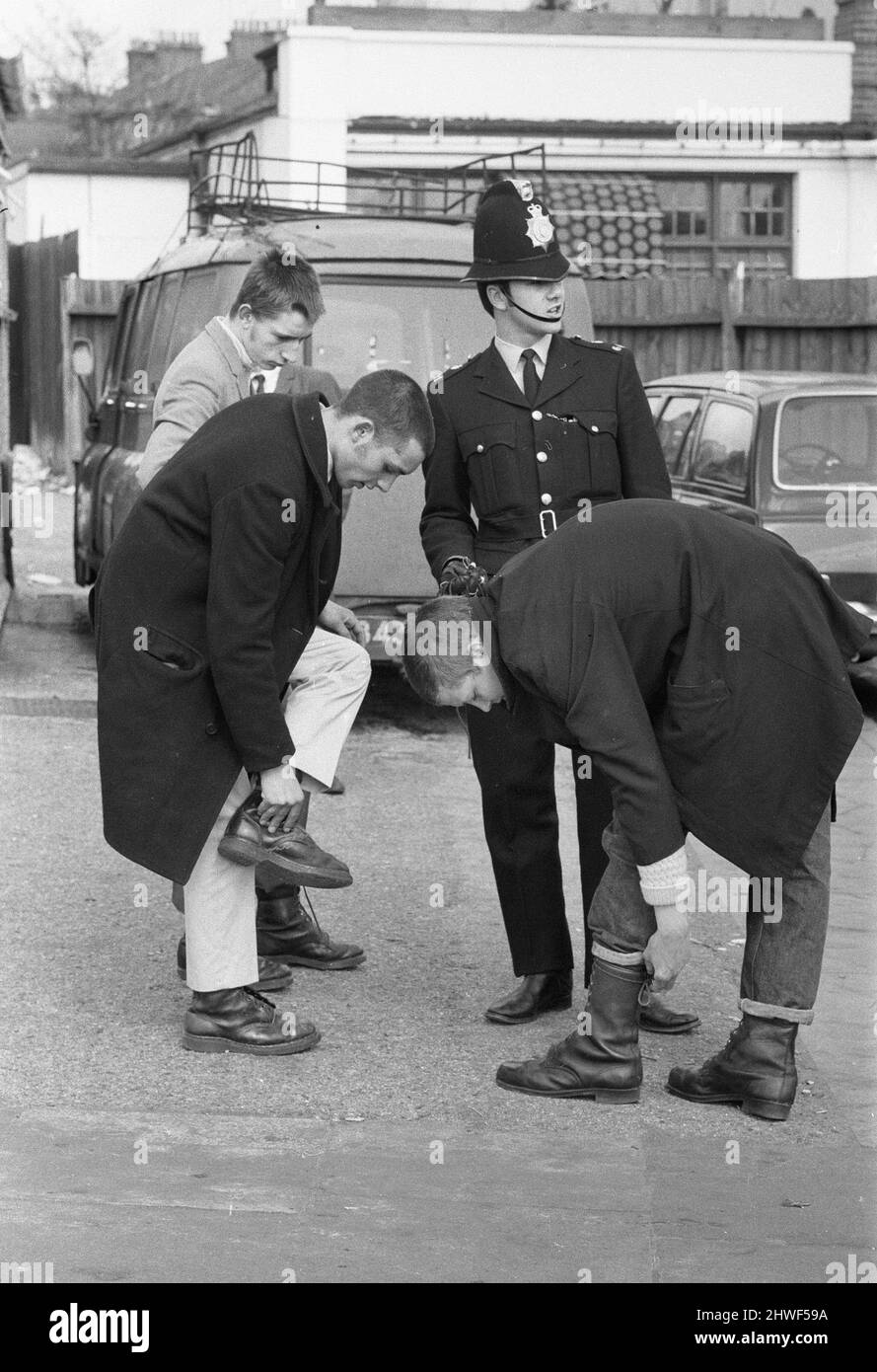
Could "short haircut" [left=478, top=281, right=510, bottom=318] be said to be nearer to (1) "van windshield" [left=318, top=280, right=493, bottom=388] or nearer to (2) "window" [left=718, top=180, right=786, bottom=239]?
(1) "van windshield" [left=318, top=280, right=493, bottom=388]

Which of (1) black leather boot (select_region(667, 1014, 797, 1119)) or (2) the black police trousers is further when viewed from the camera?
(2) the black police trousers

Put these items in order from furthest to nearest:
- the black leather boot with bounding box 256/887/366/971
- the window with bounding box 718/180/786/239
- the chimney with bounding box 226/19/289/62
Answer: the chimney with bounding box 226/19/289/62, the window with bounding box 718/180/786/239, the black leather boot with bounding box 256/887/366/971

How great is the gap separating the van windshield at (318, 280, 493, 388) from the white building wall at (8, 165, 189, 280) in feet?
65.0

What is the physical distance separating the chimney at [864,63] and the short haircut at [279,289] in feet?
74.5

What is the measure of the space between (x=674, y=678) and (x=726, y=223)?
23409 millimetres

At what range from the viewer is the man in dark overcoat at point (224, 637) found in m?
4.53

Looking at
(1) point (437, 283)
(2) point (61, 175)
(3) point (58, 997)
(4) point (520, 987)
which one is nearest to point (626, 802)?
(4) point (520, 987)

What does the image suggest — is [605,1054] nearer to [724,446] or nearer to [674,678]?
[674,678]

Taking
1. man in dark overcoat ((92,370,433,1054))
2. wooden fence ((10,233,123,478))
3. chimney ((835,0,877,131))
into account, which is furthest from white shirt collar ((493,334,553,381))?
chimney ((835,0,877,131))

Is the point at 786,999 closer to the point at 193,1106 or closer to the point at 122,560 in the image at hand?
the point at 193,1106

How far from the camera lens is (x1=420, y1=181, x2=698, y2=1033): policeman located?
5.12 m

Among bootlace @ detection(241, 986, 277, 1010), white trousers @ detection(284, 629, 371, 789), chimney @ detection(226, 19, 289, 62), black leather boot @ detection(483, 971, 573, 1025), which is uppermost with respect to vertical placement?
chimney @ detection(226, 19, 289, 62)

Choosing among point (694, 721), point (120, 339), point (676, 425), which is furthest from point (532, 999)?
point (120, 339)

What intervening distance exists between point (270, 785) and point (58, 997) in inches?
43.4
